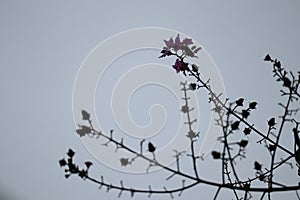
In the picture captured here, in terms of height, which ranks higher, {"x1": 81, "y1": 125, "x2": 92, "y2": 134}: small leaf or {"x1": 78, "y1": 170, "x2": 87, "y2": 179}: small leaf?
{"x1": 81, "y1": 125, "x2": 92, "y2": 134}: small leaf

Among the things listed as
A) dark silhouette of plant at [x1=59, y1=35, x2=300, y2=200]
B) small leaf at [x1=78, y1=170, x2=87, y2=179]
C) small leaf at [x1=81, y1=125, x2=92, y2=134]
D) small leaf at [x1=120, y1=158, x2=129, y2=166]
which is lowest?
small leaf at [x1=78, y1=170, x2=87, y2=179]

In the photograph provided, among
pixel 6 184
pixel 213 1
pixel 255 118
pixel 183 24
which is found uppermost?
pixel 213 1

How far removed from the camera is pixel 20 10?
1.44 meters

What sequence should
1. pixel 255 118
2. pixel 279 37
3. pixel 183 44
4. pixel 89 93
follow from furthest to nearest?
1. pixel 279 37
2. pixel 255 118
3. pixel 89 93
4. pixel 183 44

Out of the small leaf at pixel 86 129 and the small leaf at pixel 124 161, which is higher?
the small leaf at pixel 86 129

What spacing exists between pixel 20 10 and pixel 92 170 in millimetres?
796

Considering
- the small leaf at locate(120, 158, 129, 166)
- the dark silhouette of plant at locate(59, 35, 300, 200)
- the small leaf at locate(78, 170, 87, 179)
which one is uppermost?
the dark silhouette of plant at locate(59, 35, 300, 200)

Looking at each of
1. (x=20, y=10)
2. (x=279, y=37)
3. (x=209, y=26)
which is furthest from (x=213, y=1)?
(x=20, y=10)

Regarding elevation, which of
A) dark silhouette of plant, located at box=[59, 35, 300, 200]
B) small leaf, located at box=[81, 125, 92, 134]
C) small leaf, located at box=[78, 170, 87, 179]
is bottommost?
small leaf, located at box=[78, 170, 87, 179]

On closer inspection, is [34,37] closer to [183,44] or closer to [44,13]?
[44,13]

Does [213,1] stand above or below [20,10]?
above

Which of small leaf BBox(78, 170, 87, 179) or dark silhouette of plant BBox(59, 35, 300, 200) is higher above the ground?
dark silhouette of plant BBox(59, 35, 300, 200)

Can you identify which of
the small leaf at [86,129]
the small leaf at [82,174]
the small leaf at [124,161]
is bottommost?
the small leaf at [82,174]

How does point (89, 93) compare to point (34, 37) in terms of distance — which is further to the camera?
point (34, 37)
